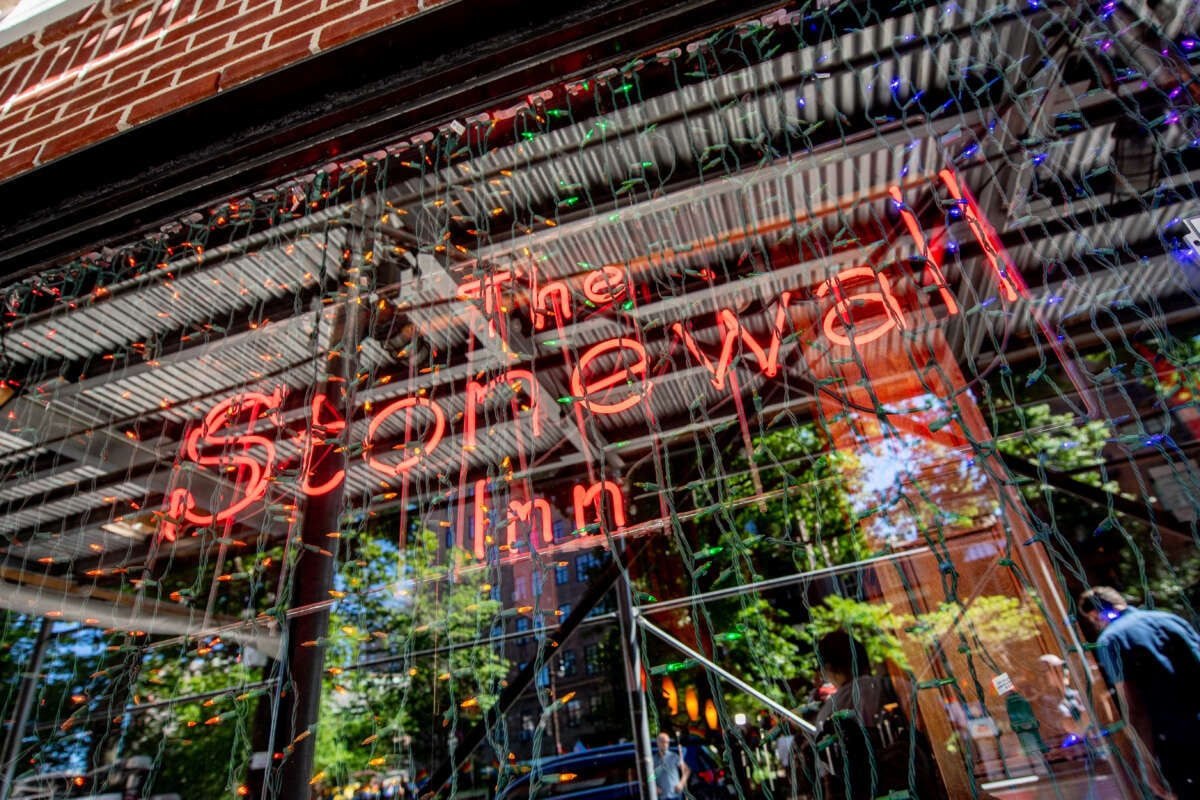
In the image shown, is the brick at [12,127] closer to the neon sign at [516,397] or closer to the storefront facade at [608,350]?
the storefront facade at [608,350]

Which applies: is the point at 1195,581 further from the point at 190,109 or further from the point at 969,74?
the point at 190,109

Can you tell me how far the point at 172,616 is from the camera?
589 centimetres

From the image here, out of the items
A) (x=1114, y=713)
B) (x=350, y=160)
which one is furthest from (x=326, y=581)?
(x=1114, y=713)

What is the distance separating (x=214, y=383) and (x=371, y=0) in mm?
4293

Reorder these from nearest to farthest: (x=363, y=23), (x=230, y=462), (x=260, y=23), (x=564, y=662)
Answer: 1. (x=363, y=23)
2. (x=260, y=23)
3. (x=230, y=462)
4. (x=564, y=662)

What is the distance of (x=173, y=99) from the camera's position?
6.21 feet

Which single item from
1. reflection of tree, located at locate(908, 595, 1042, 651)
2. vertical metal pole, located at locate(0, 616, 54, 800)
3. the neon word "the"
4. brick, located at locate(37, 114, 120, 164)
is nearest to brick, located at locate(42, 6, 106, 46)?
brick, located at locate(37, 114, 120, 164)

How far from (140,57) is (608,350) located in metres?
2.63

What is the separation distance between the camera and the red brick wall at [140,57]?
182cm

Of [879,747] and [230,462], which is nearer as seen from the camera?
[230,462]

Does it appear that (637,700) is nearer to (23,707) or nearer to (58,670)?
(23,707)

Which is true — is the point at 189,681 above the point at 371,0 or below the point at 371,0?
below

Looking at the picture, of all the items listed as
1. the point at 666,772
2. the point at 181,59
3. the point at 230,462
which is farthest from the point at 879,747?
the point at 181,59

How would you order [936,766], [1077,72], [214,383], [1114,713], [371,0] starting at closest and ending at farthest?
1. [371,0]
2. [1077,72]
3. [1114,713]
4. [936,766]
5. [214,383]
